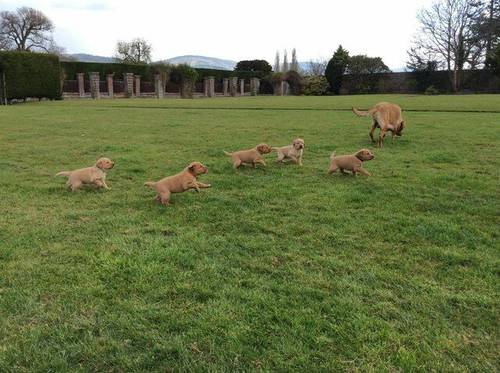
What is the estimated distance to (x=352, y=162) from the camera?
6.47 metres

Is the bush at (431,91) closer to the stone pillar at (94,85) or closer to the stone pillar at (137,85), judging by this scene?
the stone pillar at (137,85)

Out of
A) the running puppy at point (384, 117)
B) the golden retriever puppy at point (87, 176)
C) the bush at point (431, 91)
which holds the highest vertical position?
the bush at point (431, 91)

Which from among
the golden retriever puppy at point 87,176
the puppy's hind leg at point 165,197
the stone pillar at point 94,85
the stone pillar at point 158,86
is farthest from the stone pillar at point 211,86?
the puppy's hind leg at point 165,197

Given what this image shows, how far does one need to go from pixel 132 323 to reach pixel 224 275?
0.85m

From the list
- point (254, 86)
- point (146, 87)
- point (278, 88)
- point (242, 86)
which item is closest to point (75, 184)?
point (146, 87)

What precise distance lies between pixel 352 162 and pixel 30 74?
3547 cm

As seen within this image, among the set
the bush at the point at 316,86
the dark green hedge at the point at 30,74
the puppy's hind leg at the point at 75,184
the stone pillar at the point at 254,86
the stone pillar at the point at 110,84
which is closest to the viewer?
the puppy's hind leg at the point at 75,184

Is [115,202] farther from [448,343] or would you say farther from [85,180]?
[448,343]

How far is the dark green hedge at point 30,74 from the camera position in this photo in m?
34.1

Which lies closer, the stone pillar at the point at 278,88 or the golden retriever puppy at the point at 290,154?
the golden retriever puppy at the point at 290,154

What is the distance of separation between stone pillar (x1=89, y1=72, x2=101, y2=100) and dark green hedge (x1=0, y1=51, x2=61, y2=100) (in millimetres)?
7315

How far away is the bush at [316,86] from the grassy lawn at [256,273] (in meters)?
48.2

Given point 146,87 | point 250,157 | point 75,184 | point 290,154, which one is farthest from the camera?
point 146,87

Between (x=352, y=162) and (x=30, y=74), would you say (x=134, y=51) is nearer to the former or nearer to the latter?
(x=30, y=74)
